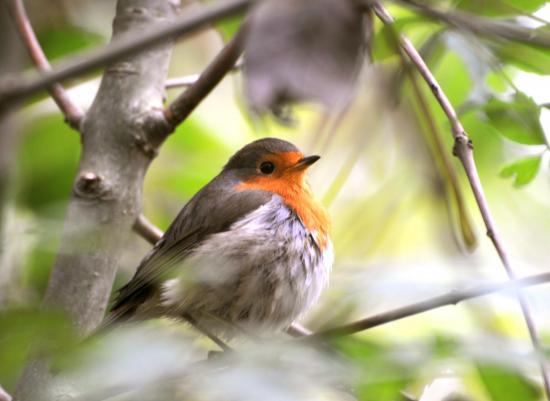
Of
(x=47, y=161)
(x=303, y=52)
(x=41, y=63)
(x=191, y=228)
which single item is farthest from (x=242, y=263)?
(x=303, y=52)

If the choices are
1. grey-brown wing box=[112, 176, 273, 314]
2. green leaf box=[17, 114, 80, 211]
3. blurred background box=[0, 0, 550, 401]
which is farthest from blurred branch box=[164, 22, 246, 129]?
green leaf box=[17, 114, 80, 211]

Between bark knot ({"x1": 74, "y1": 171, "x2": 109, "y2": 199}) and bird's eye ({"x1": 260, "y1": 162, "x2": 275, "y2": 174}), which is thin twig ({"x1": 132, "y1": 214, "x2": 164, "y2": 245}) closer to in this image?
bark knot ({"x1": 74, "y1": 171, "x2": 109, "y2": 199})

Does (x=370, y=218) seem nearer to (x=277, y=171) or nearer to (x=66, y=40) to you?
(x=277, y=171)

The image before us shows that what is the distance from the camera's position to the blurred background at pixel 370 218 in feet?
2.96

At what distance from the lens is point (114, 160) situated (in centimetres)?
243

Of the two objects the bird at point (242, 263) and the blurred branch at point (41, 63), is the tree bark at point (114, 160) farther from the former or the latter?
the bird at point (242, 263)

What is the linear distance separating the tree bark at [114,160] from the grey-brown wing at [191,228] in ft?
0.97

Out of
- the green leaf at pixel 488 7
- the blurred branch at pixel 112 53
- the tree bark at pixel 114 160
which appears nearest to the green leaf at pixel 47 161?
the tree bark at pixel 114 160

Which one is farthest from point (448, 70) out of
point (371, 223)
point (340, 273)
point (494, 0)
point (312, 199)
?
point (340, 273)

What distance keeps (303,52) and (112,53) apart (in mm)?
181

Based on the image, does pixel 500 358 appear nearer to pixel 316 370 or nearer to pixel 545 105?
pixel 316 370

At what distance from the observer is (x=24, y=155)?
10.3 ft

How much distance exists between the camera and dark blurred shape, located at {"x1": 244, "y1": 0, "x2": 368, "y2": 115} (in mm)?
731

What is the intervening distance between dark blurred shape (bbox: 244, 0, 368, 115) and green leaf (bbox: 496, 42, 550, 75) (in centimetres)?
37
